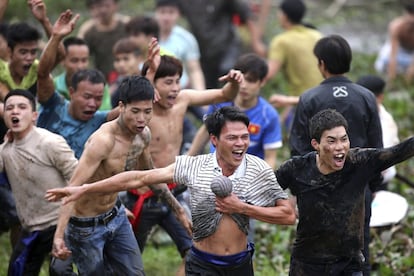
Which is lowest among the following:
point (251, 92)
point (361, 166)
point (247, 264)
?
point (247, 264)

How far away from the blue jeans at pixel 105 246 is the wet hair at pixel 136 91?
92 cm

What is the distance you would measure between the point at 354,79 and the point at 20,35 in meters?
8.76

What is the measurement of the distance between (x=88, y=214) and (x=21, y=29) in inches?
93.5

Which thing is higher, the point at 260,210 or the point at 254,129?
the point at 254,129

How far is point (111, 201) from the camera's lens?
7781 mm

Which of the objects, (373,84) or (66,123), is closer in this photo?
(66,123)

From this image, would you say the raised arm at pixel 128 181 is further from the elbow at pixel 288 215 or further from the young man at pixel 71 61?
the young man at pixel 71 61

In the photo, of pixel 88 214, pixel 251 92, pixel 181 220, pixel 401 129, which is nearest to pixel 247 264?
pixel 181 220

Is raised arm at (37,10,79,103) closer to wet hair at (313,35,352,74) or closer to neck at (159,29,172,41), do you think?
wet hair at (313,35,352,74)

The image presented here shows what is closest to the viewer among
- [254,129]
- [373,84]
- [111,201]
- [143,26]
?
[111,201]

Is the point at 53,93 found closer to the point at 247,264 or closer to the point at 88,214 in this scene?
the point at 88,214

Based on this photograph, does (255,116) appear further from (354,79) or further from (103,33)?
(354,79)

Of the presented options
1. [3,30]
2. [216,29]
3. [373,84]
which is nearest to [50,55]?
[3,30]

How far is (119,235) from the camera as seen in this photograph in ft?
25.8
